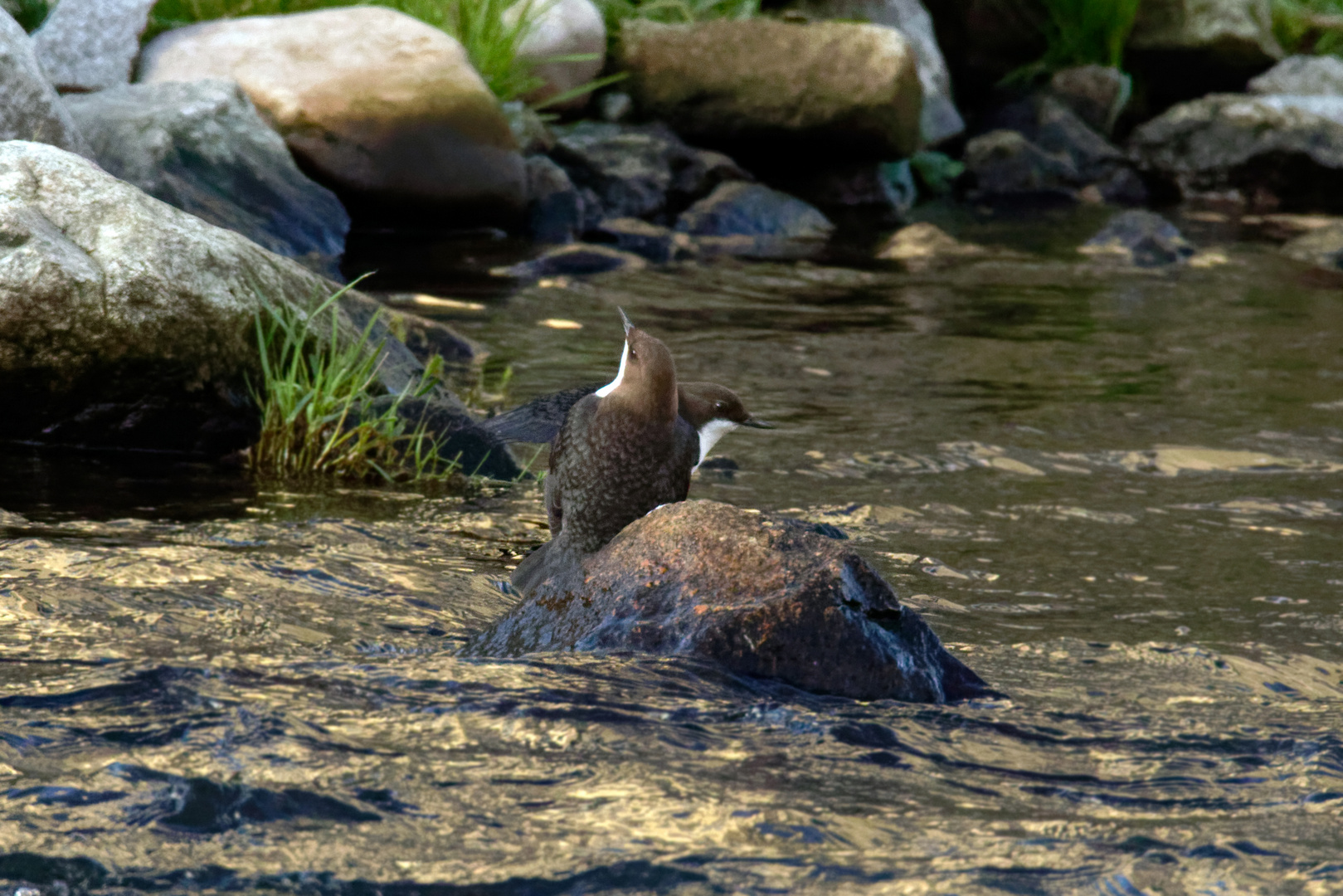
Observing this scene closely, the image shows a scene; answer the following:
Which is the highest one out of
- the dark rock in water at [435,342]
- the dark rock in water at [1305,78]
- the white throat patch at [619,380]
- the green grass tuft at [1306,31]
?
A: the green grass tuft at [1306,31]

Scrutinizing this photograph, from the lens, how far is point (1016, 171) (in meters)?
16.4

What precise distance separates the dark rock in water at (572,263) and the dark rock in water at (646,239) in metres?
0.47

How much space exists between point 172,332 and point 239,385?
369 mm

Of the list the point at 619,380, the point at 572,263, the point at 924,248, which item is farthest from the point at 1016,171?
the point at 619,380

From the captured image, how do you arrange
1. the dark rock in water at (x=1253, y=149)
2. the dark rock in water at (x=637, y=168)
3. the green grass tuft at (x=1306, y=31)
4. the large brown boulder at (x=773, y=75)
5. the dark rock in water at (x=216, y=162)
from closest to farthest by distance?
the dark rock in water at (x=216, y=162)
the dark rock in water at (x=637, y=168)
the large brown boulder at (x=773, y=75)
the dark rock in water at (x=1253, y=149)
the green grass tuft at (x=1306, y=31)

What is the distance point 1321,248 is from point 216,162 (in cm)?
887

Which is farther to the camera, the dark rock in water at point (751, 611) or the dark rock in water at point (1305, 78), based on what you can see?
the dark rock in water at point (1305, 78)

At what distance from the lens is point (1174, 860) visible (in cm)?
249

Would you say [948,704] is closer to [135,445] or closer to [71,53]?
[135,445]

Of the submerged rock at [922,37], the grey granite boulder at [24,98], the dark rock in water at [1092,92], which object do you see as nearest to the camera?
the grey granite boulder at [24,98]

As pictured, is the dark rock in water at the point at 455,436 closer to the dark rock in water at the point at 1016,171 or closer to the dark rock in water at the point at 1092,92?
the dark rock in water at the point at 1016,171

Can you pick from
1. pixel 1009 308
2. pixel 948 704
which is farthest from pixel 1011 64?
pixel 948 704

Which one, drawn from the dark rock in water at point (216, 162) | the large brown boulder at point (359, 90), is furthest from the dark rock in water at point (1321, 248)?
the dark rock in water at point (216, 162)

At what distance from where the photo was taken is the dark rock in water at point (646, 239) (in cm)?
1098
